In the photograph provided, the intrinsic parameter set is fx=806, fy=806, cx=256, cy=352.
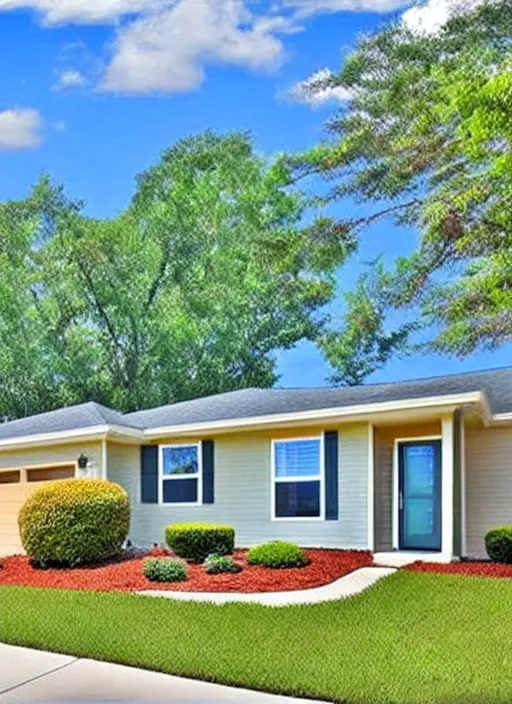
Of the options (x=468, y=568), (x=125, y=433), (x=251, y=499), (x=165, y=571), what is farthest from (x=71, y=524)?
(x=468, y=568)

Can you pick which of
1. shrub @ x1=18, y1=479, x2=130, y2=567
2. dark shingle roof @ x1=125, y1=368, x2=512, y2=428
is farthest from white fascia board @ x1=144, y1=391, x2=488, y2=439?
shrub @ x1=18, y1=479, x2=130, y2=567

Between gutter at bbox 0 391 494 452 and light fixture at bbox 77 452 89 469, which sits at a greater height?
gutter at bbox 0 391 494 452

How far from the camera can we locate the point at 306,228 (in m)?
8.61

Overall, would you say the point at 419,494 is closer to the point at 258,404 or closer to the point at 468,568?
the point at 468,568

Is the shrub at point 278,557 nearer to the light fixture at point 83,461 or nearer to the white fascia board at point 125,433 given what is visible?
the white fascia board at point 125,433

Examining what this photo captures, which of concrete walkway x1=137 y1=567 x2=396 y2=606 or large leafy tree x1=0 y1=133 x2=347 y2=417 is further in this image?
large leafy tree x1=0 y1=133 x2=347 y2=417

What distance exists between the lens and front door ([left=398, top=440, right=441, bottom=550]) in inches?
344

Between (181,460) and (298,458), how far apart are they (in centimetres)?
164

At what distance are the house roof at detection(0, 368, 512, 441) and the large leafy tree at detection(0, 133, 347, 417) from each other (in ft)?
1.76

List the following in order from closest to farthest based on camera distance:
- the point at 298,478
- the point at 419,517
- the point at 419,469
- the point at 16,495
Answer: the point at 419,517 < the point at 419,469 < the point at 298,478 < the point at 16,495

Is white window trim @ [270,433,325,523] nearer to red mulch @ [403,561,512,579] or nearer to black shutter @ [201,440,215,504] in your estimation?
black shutter @ [201,440,215,504]

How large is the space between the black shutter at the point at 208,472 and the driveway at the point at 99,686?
570 cm

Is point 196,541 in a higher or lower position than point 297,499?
lower

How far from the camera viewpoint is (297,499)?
9250 mm
